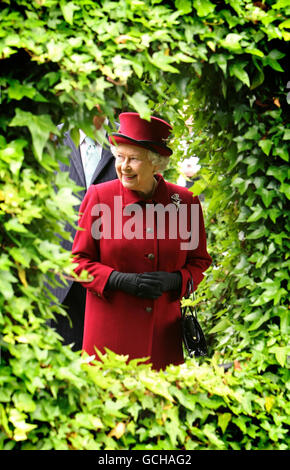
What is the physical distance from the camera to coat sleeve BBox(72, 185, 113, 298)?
3121mm

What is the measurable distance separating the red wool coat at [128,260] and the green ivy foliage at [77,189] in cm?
36

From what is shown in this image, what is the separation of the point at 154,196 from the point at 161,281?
1.70 feet

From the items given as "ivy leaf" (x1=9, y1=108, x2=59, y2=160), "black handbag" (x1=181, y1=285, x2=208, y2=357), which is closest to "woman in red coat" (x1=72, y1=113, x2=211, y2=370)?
"black handbag" (x1=181, y1=285, x2=208, y2=357)

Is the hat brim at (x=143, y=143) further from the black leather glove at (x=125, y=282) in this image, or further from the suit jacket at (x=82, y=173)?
the suit jacket at (x=82, y=173)

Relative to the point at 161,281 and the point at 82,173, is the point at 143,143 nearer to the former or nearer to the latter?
the point at 161,281

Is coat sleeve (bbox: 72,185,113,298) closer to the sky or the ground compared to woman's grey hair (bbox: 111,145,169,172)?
closer to the ground

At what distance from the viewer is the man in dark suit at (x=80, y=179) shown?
13.8 ft

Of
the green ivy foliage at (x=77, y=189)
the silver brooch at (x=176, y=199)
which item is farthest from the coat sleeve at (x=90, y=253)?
the green ivy foliage at (x=77, y=189)

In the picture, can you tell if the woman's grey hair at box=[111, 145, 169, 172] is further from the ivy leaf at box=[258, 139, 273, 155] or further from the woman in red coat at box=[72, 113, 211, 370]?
the ivy leaf at box=[258, 139, 273, 155]

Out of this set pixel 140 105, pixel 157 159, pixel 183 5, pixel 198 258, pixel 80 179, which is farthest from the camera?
pixel 80 179

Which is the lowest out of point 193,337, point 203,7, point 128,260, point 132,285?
point 193,337

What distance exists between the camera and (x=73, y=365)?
2.37 metres

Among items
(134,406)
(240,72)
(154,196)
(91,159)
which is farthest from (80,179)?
(134,406)

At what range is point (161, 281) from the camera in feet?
10.3
